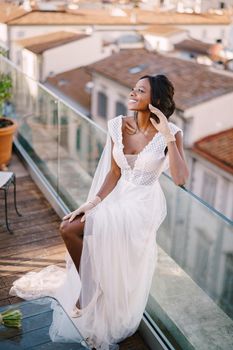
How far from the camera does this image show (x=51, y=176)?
5.18 m

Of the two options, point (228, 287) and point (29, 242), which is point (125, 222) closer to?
point (228, 287)

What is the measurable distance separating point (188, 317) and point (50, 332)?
85 centimetres

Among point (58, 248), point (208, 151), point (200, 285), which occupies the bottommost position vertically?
point (208, 151)

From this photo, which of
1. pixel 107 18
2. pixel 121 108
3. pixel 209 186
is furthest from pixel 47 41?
pixel 209 186

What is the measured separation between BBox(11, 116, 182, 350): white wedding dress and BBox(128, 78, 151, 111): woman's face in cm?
20

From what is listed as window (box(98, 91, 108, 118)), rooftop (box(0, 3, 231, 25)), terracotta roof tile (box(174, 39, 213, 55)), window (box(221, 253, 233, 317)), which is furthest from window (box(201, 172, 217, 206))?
rooftop (box(0, 3, 231, 25))

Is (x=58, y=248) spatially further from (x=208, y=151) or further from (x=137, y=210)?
(x=208, y=151)

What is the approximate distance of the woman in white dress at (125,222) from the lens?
276cm

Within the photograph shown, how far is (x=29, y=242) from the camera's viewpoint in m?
4.23

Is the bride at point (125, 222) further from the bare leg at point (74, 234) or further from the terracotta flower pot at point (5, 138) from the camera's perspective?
the terracotta flower pot at point (5, 138)

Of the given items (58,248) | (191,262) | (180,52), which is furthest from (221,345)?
(180,52)

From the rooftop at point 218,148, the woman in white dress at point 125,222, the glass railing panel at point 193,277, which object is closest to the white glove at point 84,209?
the woman in white dress at point 125,222

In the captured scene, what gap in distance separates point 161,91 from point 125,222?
2.55 feet

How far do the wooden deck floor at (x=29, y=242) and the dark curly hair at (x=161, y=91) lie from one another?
4.82ft
